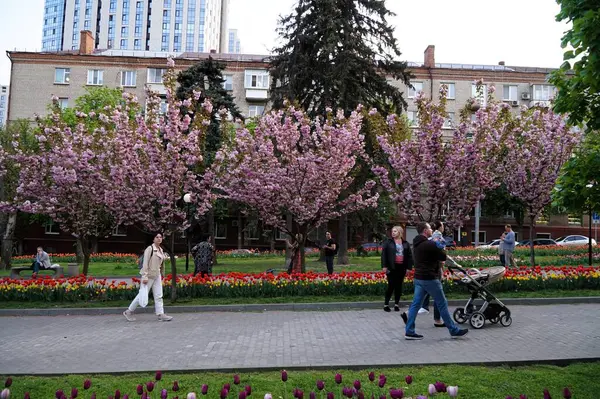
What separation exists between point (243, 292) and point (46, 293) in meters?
4.83

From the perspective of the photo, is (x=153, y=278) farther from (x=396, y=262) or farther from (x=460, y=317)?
(x=460, y=317)

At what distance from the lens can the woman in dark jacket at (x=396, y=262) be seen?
10945 millimetres

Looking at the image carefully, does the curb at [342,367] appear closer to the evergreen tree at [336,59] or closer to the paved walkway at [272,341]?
the paved walkway at [272,341]

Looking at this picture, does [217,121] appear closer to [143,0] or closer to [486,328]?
[486,328]

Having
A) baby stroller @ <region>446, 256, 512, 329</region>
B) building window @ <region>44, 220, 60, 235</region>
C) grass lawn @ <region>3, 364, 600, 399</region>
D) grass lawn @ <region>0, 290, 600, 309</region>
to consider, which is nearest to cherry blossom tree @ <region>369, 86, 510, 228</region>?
grass lawn @ <region>0, 290, 600, 309</region>

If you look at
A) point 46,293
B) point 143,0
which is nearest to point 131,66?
point 46,293

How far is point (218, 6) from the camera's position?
398 feet

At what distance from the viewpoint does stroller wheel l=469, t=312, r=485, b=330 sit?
30.1 ft

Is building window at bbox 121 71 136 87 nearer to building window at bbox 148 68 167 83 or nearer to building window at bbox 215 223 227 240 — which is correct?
building window at bbox 148 68 167 83

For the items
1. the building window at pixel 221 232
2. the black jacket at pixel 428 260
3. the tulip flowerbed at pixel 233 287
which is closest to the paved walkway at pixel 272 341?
the black jacket at pixel 428 260

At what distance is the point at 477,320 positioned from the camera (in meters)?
9.20

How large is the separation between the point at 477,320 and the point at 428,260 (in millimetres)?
1705

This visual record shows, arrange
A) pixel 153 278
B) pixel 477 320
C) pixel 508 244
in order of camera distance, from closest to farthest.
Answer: pixel 477 320 < pixel 153 278 < pixel 508 244

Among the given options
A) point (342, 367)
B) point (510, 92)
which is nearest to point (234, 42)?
point (510, 92)
